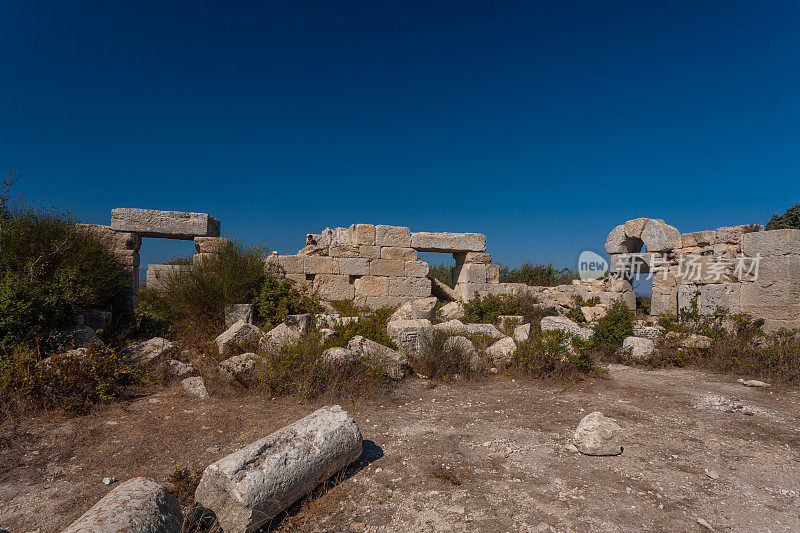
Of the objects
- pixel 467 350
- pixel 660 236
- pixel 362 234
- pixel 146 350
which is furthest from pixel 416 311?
pixel 660 236

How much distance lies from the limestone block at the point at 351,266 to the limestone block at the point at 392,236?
1.93 feet

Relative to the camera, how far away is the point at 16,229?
6.33 meters

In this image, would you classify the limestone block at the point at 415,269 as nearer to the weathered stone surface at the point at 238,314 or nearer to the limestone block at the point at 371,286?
the limestone block at the point at 371,286

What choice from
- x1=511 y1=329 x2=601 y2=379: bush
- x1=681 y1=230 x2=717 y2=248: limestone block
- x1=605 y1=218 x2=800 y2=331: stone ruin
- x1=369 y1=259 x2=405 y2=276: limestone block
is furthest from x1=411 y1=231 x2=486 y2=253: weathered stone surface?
x1=681 y1=230 x2=717 y2=248: limestone block

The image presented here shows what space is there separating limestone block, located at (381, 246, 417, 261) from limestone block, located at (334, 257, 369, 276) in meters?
0.48

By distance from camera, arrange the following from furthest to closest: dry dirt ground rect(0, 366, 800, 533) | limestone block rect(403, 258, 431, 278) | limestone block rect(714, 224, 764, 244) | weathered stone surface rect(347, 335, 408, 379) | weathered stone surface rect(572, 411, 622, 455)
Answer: limestone block rect(403, 258, 431, 278) → limestone block rect(714, 224, 764, 244) → weathered stone surface rect(347, 335, 408, 379) → weathered stone surface rect(572, 411, 622, 455) → dry dirt ground rect(0, 366, 800, 533)

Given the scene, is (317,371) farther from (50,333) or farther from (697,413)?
(697,413)

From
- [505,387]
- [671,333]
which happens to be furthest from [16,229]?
[671,333]

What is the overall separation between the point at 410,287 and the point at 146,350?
5609 millimetres

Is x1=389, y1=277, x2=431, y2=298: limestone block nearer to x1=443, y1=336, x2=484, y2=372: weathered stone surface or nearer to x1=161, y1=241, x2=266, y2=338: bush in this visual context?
x1=161, y1=241, x2=266, y2=338: bush

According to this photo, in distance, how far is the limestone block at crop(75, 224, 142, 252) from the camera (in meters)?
8.08

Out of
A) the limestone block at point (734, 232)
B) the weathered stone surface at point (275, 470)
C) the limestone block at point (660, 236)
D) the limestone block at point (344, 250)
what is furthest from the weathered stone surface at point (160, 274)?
the limestone block at point (734, 232)

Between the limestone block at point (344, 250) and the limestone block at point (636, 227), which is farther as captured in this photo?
the limestone block at point (636, 227)

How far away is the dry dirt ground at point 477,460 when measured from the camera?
2.74m
